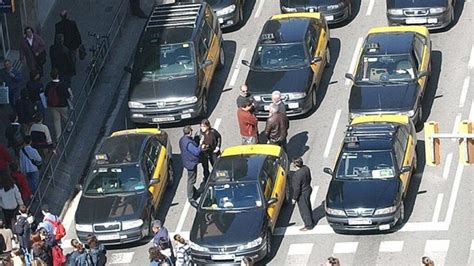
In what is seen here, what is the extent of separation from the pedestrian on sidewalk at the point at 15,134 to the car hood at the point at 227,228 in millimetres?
4856

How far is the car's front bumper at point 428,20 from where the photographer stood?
142 ft

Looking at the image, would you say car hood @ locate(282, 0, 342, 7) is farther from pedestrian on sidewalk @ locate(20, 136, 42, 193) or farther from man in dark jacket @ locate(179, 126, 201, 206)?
pedestrian on sidewalk @ locate(20, 136, 42, 193)

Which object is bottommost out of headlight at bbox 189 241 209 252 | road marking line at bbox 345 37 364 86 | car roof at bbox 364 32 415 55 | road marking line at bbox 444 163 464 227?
road marking line at bbox 444 163 464 227

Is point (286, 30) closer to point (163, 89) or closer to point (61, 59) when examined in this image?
point (163, 89)

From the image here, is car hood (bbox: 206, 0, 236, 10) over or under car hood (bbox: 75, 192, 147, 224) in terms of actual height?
over

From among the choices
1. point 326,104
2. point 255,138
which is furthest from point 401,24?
point 255,138

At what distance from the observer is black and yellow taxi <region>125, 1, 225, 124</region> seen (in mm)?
40469

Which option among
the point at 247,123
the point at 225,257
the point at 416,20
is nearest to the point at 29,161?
the point at 247,123

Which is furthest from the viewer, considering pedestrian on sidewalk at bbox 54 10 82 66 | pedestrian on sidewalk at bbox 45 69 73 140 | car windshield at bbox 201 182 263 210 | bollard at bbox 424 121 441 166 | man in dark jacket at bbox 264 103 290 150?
pedestrian on sidewalk at bbox 54 10 82 66

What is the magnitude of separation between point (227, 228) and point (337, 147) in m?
5.29

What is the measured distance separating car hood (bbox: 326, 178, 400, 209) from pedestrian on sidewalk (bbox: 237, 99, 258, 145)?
Answer: 3.17 meters

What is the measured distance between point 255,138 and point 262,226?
4.23 meters

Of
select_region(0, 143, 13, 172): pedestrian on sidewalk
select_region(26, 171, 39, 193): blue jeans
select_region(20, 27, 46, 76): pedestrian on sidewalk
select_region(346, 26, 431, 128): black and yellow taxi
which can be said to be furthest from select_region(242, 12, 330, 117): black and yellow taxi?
select_region(0, 143, 13, 172): pedestrian on sidewalk

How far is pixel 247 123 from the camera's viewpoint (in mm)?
38531
